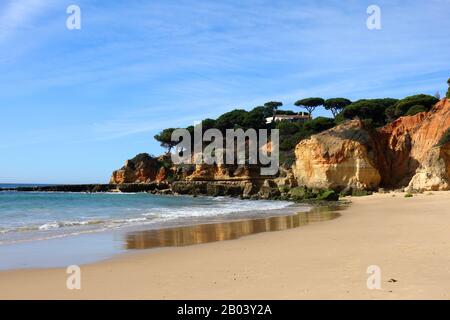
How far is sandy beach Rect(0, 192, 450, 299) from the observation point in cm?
654

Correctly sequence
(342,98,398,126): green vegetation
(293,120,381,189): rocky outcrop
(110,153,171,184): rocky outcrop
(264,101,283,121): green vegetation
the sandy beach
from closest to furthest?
the sandy beach → (293,120,381,189): rocky outcrop → (342,98,398,126): green vegetation → (110,153,171,184): rocky outcrop → (264,101,283,121): green vegetation

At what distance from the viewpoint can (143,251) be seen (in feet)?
37.7

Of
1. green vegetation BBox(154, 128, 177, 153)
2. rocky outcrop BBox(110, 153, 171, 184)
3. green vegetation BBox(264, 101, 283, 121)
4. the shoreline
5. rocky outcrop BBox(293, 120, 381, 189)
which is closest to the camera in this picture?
the shoreline

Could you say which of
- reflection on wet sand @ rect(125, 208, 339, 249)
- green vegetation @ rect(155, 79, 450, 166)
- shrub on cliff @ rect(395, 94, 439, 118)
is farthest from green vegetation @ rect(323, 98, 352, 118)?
reflection on wet sand @ rect(125, 208, 339, 249)

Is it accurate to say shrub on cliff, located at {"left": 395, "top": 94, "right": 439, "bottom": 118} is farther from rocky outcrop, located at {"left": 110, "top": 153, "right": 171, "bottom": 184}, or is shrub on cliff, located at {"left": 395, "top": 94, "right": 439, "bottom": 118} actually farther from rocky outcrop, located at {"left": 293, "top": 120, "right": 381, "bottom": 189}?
rocky outcrop, located at {"left": 110, "top": 153, "right": 171, "bottom": 184}

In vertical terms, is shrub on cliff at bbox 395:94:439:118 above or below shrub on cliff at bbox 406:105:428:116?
above

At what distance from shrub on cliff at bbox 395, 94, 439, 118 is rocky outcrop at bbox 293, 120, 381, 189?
19.4 metres

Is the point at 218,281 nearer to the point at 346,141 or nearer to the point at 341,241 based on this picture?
the point at 341,241

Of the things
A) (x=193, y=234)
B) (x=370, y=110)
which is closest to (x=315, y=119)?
(x=370, y=110)

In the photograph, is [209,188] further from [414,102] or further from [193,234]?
[193,234]
